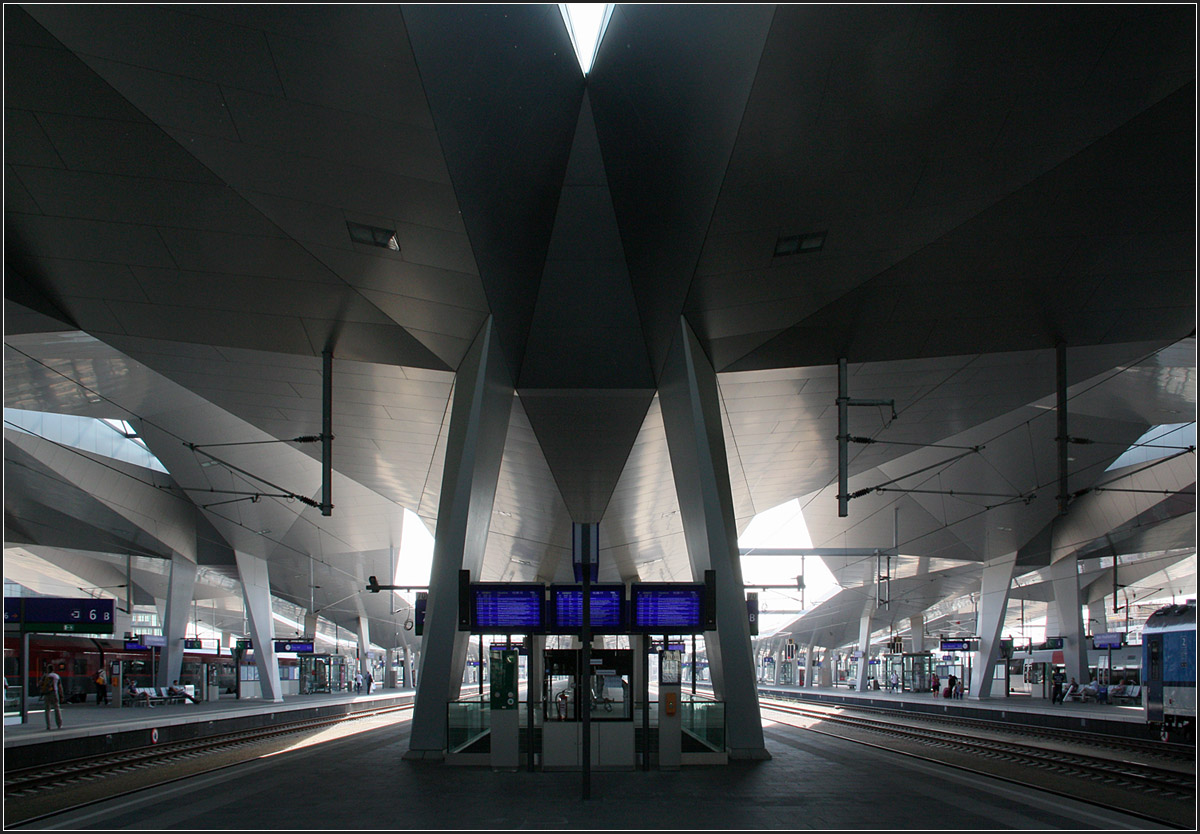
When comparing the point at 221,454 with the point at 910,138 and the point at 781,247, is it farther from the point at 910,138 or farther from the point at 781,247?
the point at 910,138

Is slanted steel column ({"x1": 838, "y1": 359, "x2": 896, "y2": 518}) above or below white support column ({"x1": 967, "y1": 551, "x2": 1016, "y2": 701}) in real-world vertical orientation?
above

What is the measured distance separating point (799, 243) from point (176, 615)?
117 ft

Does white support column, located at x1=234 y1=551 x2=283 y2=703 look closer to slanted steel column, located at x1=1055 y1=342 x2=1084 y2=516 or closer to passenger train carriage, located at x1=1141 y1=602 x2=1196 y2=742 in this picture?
slanted steel column, located at x1=1055 y1=342 x2=1084 y2=516

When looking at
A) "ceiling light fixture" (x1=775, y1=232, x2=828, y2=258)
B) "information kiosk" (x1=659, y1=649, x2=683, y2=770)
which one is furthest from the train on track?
"ceiling light fixture" (x1=775, y1=232, x2=828, y2=258)

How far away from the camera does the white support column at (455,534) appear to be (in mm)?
17359

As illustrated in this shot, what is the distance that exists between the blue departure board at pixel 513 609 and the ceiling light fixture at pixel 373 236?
562 centimetres

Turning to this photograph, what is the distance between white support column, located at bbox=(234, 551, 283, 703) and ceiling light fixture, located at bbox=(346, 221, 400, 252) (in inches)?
1142

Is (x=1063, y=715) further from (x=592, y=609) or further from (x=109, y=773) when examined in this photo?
(x=109, y=773)

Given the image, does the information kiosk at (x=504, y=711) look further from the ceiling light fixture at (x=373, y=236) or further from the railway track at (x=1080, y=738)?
the railway track at (x=1080, y=738)

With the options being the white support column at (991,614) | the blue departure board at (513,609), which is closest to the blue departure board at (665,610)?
the blue departure board at (513,609)

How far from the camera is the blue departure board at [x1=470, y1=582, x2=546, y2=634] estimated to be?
614 inches

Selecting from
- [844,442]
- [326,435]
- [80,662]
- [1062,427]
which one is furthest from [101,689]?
[1062,427]

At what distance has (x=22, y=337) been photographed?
18562mm

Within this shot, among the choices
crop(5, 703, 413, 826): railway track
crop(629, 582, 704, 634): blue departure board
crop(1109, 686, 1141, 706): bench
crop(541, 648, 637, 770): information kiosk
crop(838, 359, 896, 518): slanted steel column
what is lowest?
crop(1109, 686, 1141, 706): bench
